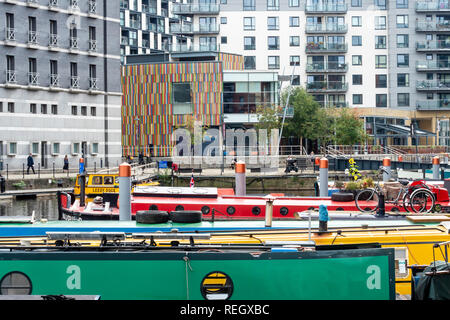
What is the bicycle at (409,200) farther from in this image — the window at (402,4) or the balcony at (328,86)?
the window at (402,4)

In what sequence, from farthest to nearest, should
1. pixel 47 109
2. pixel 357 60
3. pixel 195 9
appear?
pixel 357 60
pixel 195 9
pixel 47 109

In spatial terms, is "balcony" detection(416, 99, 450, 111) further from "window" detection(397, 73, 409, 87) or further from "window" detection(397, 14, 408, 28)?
"window" detection(397, 14, 408, 28)

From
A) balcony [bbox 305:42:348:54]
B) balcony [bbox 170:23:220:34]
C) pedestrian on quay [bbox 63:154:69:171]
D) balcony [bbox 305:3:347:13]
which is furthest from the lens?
balcony [bbox 305:42:348:54]

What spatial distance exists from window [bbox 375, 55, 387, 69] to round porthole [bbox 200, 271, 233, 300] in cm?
7797

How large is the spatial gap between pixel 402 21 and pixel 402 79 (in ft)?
22.9

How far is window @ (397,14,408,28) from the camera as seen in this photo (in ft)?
276

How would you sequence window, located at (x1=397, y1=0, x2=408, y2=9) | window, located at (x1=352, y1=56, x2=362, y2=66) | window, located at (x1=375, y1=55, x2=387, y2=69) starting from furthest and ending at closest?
window, located at (x1=375, y1=55, x2=387, y2=69) < window, located at (x1=352, y1=56, x2=362, y2=66) < window, located at (x1=397, y1=0, x2=408, y2=9)

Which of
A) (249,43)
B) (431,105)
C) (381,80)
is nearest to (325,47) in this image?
(381,80)

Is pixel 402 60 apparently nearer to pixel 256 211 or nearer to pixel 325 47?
pixel 325 47

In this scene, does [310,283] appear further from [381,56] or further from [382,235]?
[381,56]

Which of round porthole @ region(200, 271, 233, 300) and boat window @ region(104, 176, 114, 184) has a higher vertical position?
boat window @ region(104, 176, 114, 184)

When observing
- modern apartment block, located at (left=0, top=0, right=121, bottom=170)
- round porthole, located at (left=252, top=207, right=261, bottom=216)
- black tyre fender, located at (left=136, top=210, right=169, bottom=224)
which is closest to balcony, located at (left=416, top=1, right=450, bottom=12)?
modern apartment block, located at (left=0, top=0, right=121, bottom=170)

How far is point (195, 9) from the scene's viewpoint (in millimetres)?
81000

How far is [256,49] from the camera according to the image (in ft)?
274
